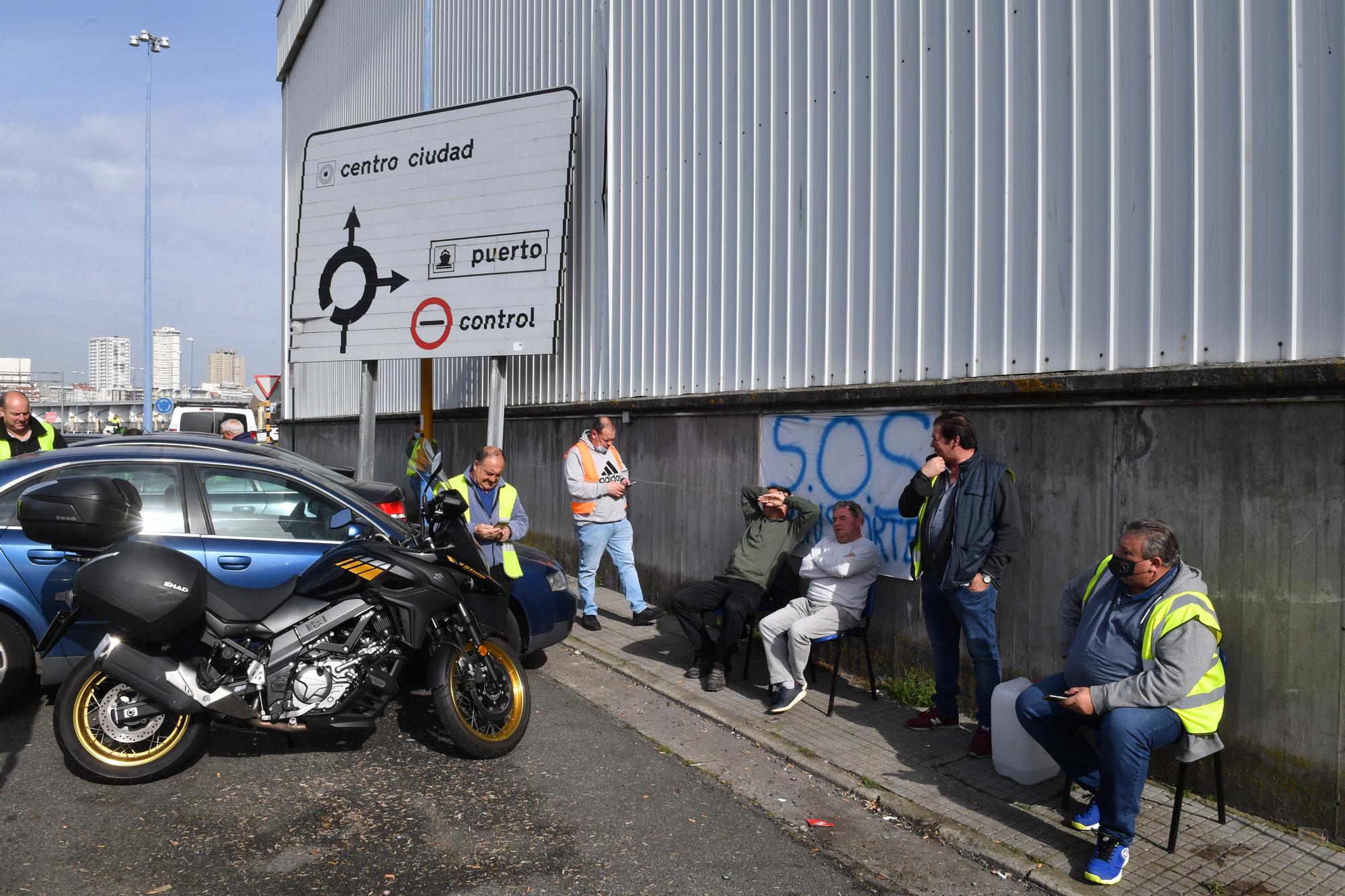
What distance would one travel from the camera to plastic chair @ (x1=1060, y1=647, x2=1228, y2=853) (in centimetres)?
408

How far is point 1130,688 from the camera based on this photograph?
3988 mm

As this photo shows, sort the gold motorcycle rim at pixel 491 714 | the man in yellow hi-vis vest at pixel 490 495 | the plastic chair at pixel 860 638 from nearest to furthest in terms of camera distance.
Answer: the gold motorcycle rim at pixel 491 714 < the plastic chair at pixel 860 638 < the man in yellow hi-vis vest at pixel 490 495

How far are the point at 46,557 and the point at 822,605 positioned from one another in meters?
4.36

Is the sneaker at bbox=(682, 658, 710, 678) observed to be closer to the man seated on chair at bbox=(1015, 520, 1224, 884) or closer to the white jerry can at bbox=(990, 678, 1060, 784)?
the white jerry can at bbox=(990, 678, 1060, 784)

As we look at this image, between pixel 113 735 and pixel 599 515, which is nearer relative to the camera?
pixel 113 735

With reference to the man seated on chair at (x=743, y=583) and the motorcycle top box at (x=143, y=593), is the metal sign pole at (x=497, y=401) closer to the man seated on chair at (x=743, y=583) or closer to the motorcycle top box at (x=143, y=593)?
the man seated on chair at (x=743, y=583)

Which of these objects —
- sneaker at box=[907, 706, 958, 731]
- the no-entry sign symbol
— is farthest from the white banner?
the no-entry sign symbol

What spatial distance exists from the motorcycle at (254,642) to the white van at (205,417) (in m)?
14.8

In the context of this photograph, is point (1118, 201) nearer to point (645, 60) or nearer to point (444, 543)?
point (444, 543)

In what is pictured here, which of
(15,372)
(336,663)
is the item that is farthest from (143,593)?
(15,372)

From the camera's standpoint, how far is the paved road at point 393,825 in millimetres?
3762

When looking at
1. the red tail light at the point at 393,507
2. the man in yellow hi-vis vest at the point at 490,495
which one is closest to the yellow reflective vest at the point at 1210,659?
the man in yellow hi-vis vest at the point at 490,495

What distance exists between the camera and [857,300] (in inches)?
272

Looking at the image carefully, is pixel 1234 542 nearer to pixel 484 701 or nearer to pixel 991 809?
pixel 991 809
